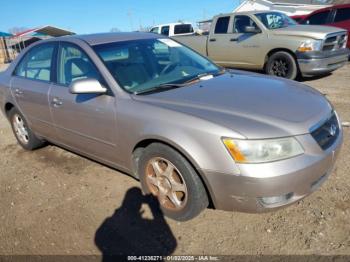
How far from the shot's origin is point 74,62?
379 centimetres

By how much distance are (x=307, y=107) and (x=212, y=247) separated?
1415mm

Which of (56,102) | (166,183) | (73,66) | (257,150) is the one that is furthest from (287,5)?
(257,150)

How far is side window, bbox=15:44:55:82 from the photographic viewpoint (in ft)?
13.6

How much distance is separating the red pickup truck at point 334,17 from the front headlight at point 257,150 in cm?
943

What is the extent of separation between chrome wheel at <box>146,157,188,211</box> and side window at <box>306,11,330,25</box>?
10.6m

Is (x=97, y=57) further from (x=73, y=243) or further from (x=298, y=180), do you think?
(x=298, y=180)

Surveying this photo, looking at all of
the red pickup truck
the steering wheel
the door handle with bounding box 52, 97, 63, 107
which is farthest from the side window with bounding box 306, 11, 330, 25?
the door handle with bounding box 52, 97, 63, 107

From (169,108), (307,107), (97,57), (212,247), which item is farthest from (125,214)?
(307,107)

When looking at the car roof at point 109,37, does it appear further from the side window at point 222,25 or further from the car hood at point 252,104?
the side window at point 222,25

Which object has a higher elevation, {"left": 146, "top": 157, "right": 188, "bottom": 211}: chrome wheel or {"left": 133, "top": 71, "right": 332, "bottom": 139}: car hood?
{"left": 133, "top": 71, "right": 332, "bottom": 139}: car hood

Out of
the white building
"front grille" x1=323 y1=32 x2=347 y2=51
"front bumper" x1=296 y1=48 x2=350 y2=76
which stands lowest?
the white building

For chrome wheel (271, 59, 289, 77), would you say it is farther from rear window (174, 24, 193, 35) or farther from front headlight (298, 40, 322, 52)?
rear window (174, 24, 193, 35)

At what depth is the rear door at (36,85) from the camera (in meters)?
4.11

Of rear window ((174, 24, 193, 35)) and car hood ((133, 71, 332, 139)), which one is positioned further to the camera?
rear window ((174, 24, 193, 35))
